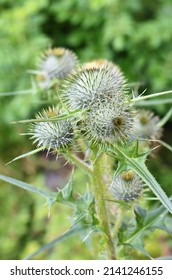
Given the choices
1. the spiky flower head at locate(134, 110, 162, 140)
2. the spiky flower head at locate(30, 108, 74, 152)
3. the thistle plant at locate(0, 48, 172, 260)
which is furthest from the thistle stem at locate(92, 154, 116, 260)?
the spiky flower head at locate(134, 110, 162, 140)

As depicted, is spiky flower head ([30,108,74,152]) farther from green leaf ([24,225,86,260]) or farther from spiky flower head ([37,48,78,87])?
spiky flower head ([37,48,78,87])

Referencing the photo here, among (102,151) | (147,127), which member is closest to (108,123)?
(102,151)

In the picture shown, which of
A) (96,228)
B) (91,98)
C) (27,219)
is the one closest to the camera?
(91,98)

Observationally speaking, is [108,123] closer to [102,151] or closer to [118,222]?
[102,151]

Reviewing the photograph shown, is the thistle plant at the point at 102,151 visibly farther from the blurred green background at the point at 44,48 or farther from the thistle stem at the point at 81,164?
the blurred green background at the point at 44,48
